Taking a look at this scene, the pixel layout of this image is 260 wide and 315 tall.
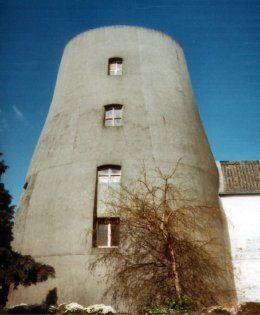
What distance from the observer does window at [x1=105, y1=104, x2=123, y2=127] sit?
1703 cm

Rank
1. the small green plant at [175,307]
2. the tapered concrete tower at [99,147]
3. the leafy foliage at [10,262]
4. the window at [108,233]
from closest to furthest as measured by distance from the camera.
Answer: the leafy foliage at [10,262], the small green plant at [175,307], the tapered concrete tower at [99,147], the window at [108,233]

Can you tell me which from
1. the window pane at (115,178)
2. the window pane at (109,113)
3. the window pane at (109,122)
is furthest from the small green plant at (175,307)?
the window pane at (109,113)

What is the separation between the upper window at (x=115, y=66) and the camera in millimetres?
18891

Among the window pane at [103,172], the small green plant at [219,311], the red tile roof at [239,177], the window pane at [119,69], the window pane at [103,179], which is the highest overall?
the window pane at [119,69]

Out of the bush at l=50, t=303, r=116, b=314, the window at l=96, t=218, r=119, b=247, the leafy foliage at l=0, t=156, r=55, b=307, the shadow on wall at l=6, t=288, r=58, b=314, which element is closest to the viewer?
the leafy foliage at l=0, t=156, r=55, b=307

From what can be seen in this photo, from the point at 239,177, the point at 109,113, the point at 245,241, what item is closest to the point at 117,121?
the point at 109,113

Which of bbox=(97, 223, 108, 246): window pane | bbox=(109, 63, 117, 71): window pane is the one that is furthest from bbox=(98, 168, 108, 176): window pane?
bbox=(109, 63, 117, 71): window pane

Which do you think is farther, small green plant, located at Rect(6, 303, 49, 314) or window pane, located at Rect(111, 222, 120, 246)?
window pane, located at Rect(111, 222, 120, 246)

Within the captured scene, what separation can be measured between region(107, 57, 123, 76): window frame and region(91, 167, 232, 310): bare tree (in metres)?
7.41

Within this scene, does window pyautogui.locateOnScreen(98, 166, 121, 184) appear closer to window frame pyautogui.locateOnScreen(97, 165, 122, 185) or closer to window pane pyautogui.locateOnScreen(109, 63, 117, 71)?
window frame pyautogui.locateOnScreen(97, 165, 122, 185)

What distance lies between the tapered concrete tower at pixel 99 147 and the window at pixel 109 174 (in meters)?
0.05

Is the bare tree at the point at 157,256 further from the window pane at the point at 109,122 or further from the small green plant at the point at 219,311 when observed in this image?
the window pane at the point at 109,122

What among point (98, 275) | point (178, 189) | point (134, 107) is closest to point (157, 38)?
point (134, 107)

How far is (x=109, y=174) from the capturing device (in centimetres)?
1552
